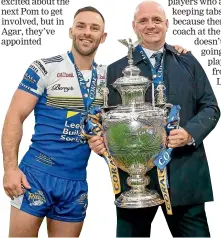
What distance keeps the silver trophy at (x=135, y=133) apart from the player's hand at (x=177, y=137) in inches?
1.7

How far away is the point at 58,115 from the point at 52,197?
48cm

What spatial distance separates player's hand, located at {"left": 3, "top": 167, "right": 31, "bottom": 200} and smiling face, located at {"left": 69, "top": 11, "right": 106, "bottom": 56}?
0.79m

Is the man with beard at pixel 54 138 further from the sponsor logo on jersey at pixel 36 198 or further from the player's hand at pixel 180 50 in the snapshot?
the player's hand at pixel 180 50

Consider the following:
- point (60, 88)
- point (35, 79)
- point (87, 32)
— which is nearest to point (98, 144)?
point (60, 88)

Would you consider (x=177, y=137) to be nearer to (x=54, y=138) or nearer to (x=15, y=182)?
(x=54, y=138)

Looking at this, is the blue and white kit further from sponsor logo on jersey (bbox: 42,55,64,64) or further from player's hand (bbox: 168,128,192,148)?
player's hand (bbox: 168,128,192,148)

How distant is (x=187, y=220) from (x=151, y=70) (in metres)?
0.88

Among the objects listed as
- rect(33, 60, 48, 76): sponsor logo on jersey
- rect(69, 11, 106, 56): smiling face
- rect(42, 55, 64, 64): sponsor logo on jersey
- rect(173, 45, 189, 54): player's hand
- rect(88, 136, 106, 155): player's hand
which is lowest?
rect(88, 136, 106, 155): player's hand

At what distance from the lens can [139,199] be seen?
223 centimetres

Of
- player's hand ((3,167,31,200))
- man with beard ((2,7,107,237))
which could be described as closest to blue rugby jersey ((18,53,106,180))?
man with beard ((2,7,107,237))

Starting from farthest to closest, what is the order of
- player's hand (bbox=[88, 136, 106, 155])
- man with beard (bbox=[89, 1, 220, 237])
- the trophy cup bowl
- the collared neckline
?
the collared neckline < man with beard (bbox=[89, 1, 220, 237]) < player's hand (bbox=[88, 136, 106, 155]) < the trophy cup bowl

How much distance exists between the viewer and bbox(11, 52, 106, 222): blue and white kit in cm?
247

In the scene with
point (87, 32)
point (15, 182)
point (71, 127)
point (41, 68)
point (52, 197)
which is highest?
point (87, 32)

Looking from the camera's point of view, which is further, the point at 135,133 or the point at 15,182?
the point at 15,182
